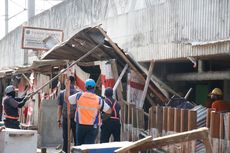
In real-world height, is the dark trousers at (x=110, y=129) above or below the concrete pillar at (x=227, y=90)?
below

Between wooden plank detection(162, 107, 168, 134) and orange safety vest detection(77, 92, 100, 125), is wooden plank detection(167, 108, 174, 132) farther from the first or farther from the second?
orange safety vest detection(77, 92, 100, 125)

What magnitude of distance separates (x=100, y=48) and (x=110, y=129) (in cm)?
229

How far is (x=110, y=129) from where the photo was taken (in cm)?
1040

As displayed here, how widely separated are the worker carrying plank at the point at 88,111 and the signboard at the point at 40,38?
279 inches

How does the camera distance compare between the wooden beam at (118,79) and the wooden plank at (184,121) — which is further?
the wooden beam at (118,79)

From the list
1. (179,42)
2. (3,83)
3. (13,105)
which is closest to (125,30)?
(179,42)

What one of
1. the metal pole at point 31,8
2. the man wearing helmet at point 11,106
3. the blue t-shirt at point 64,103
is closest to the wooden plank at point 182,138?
the blue t-shirt at point 64,103

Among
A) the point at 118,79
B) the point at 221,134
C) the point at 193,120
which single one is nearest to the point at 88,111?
the point at 118,79

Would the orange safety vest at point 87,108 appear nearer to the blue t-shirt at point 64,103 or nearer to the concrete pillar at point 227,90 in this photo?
the blue t-shirt at point 64,103

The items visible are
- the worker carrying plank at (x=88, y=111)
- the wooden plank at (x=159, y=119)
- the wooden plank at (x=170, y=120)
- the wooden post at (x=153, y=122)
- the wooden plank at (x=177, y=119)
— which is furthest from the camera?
the wooden post at (x=153, y=122)

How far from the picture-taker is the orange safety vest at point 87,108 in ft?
30.8

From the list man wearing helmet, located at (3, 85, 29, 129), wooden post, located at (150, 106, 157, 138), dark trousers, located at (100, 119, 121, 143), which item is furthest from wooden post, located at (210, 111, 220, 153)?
man wearing helmet, located at (3, 85, 29, 129)

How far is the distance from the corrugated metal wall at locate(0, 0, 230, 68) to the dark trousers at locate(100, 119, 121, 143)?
1961mm

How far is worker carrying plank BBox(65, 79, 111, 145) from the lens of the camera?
369 inches
